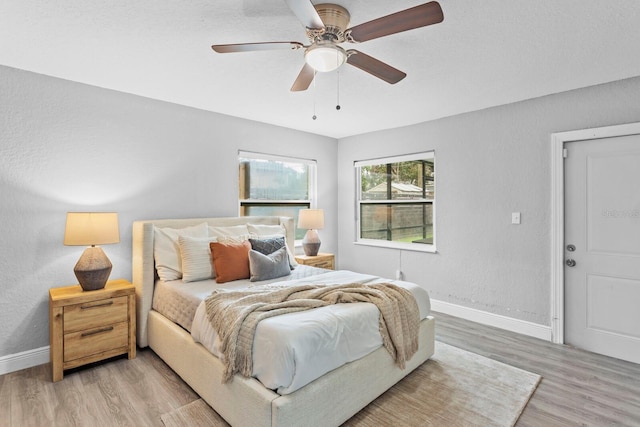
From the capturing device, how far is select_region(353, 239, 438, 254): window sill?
13.9 feet

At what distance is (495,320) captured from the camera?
360 cm

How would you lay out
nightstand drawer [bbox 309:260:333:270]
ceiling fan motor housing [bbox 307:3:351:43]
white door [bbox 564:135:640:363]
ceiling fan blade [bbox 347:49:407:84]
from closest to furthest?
ceiling fan motor housing [bbox 307:3:351:43], ceiling fan blade [bbox 347:49:407:84], white door [bbox 564:135:640:363], nightstand drawer [bbox 309:260:333:270]

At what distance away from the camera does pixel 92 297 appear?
2627mm

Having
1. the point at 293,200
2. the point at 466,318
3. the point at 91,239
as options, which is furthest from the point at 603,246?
the point at 91,239

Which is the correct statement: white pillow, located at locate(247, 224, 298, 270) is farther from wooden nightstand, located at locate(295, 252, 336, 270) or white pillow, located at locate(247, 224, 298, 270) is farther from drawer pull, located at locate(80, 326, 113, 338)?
drawer pull, located at locate(80, 326, 113, 338)

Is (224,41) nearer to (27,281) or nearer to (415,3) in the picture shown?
(415,3)

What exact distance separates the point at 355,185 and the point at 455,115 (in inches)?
69.9

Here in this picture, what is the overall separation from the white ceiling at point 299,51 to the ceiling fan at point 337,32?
135mm

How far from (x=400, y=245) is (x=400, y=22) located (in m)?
3.37

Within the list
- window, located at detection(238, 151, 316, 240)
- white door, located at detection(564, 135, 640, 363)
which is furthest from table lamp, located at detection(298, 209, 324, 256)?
white door, located at detection(564, 135, 640, 363)

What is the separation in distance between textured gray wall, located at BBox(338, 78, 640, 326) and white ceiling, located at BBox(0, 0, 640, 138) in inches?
9.1

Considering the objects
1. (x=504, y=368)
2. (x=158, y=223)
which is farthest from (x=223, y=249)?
(x=504, y=368)

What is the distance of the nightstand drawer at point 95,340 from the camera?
2539 millimetres

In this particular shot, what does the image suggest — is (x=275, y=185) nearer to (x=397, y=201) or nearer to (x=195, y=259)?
(x=397, y=201)
